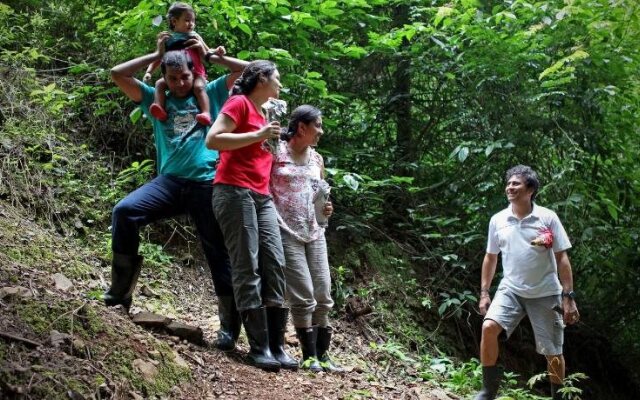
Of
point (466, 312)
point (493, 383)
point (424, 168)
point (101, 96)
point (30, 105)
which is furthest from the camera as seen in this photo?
point (424, 168)

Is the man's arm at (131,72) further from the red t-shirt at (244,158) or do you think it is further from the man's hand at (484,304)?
the man's hand at (484,304)

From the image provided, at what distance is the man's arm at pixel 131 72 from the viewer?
13.8ft

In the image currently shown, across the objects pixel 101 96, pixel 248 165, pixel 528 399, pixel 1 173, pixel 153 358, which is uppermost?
pixel 101 96

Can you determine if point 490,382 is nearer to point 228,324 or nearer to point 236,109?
point 228,324

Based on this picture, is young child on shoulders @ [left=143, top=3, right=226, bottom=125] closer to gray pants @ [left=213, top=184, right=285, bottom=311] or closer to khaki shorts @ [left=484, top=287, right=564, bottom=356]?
gray pants @ [left=213, top=184, right=285, bottom=311]

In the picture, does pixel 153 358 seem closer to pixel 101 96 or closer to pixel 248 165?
Result: pixel 248 165

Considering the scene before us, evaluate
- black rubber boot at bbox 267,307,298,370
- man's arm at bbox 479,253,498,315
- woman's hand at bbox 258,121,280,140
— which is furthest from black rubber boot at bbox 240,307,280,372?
man's arm at bbox 479,253,498,315

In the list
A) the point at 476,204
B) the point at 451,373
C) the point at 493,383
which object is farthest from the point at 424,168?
the point at 493,383

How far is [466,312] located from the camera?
7957 mm

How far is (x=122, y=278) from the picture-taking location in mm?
4105

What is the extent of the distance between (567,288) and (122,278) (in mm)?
3449

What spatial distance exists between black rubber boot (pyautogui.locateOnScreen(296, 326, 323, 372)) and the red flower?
1920mm

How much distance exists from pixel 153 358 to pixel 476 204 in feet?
16.7

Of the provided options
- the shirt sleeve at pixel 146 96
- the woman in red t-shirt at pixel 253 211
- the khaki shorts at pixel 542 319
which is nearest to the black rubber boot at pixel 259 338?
the woman in red t-shirt at pixel 253 211
